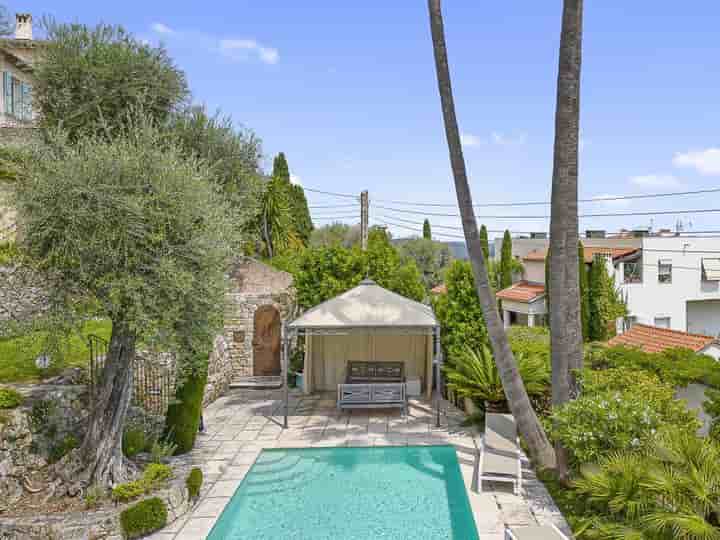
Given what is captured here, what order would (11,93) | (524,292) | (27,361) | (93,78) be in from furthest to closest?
(524,292) < (11,93) < (93,78) < (27,361)

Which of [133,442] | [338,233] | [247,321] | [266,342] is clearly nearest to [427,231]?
[338,233]

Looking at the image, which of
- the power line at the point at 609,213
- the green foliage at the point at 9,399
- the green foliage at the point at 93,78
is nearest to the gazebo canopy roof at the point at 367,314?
the green foliage at the point at 9,399

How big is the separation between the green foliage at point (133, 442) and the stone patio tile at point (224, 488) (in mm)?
1686

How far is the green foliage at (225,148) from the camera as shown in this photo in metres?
16.3

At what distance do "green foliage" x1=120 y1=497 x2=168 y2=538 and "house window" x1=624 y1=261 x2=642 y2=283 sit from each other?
29212mm

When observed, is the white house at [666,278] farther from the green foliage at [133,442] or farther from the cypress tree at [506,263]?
the green foliage at [133,442]

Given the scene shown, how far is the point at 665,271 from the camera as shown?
105 ft

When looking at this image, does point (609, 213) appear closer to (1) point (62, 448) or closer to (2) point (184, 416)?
(2) point (184, 416)

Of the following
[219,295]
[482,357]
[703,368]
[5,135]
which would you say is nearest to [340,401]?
[482,357]

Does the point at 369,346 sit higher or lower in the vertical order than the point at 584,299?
lower

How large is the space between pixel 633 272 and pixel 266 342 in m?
22.6

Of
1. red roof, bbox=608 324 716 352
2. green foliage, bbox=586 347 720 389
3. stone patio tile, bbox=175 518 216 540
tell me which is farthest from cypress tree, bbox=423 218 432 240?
stone patio tile, bbox=175 518 216 540

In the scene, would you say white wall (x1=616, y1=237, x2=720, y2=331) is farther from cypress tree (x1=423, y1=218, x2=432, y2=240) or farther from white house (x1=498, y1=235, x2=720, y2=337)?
cypress tree (x1=423, y1=218, x2=432, y2=240)

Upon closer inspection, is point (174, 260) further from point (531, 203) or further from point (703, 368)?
point (531, 203)
